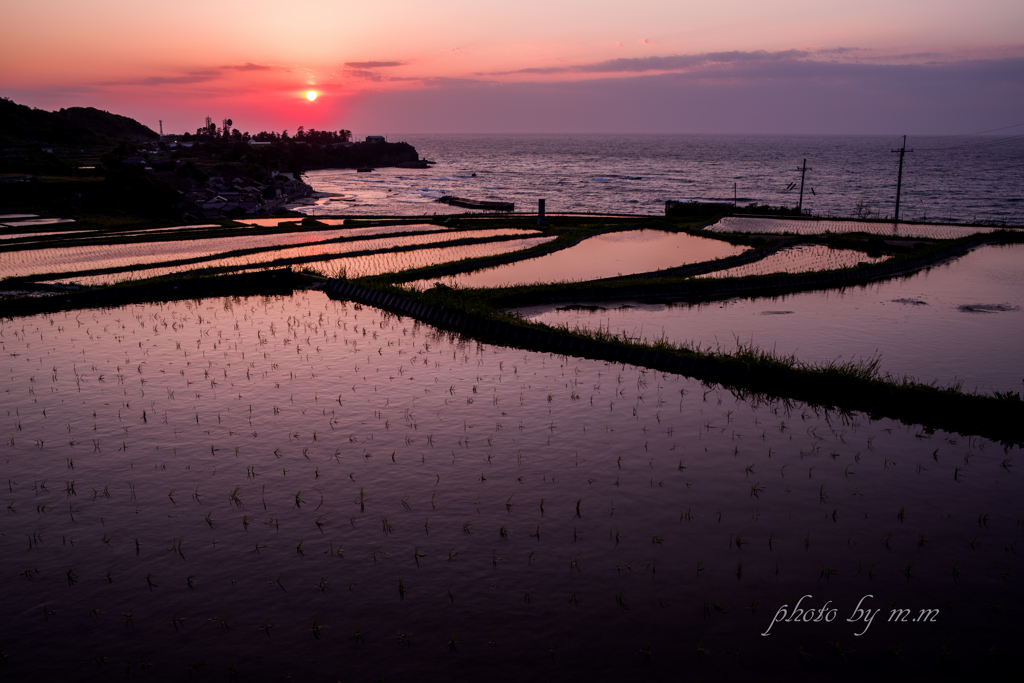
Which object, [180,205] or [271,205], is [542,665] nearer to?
[180,205]

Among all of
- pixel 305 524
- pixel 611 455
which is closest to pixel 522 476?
Result: pixel 611 455

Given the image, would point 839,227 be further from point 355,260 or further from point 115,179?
point 115,179

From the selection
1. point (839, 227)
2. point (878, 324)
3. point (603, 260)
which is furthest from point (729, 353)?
point (839, 227)

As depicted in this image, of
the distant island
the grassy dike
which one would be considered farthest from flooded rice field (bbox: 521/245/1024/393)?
the distant island

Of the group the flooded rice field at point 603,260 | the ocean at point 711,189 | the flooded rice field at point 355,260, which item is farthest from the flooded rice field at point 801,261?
the ocean at point 711,189

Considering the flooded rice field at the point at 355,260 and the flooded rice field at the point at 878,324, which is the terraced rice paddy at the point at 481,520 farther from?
the flooded rice field at the point at 355,260
